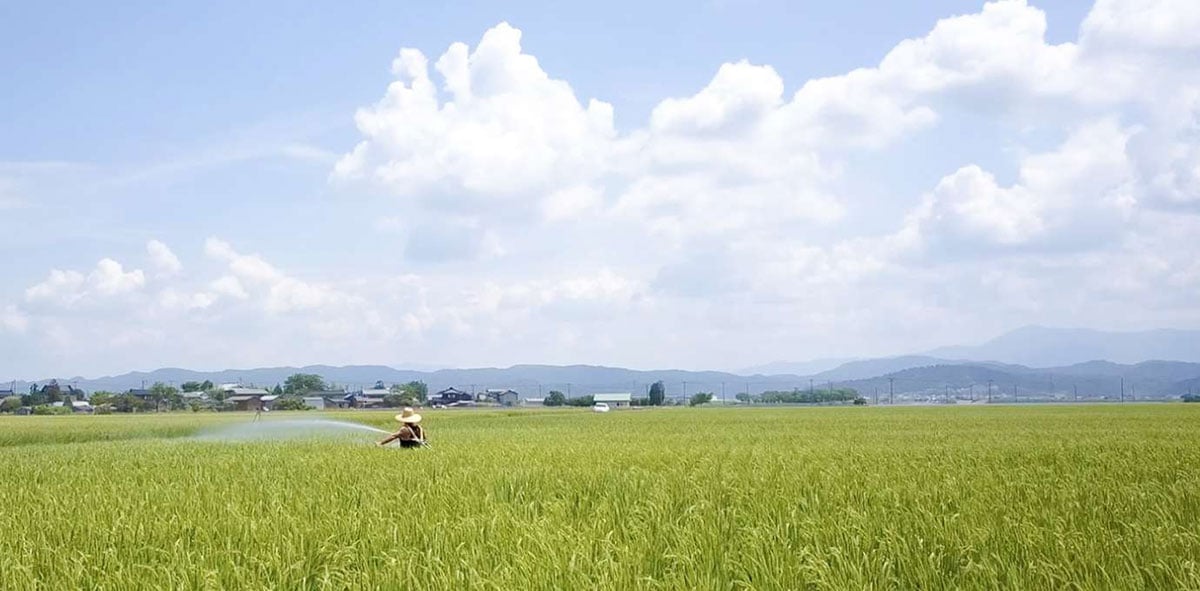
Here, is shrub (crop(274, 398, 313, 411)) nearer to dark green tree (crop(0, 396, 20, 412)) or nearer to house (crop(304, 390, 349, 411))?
house (crop(304, 390, 349, 411))

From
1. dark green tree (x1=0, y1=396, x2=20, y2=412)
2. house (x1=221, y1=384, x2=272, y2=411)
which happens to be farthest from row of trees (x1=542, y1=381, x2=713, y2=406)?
dark green tree (x1=0, y1=396, x2=20, y2=412)

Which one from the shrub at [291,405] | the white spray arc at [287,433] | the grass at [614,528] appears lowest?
the shrub at [291,405]

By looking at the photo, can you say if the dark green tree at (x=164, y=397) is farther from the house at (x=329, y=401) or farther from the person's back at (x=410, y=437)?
the person's back at (x=410, y=437)

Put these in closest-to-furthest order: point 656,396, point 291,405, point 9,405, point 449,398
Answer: point 9,405 → point 291,405 → point 656,396 → point 449,398

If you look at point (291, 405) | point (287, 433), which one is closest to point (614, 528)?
point (287, 433)

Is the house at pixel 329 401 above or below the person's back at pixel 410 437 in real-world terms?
below

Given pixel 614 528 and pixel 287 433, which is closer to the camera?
pixel 614 528

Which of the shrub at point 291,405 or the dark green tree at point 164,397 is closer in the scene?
the shrub at point 291,405

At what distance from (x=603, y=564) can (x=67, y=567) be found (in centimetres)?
335

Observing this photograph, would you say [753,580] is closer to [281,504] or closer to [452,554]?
[452,554]

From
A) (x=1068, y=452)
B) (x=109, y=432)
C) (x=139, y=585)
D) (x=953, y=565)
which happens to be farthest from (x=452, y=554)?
(x=109, y=432)

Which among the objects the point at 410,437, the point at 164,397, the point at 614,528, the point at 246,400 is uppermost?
the point at 410,437

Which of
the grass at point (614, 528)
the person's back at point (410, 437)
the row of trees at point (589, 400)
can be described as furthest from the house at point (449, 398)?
the grass at point (614, 528)

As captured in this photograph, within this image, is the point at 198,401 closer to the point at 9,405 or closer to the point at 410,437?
the point at 9,405
